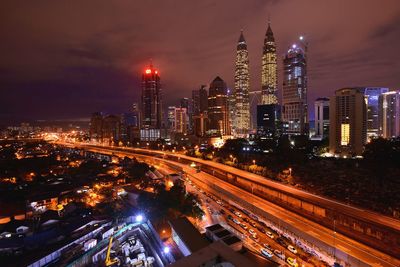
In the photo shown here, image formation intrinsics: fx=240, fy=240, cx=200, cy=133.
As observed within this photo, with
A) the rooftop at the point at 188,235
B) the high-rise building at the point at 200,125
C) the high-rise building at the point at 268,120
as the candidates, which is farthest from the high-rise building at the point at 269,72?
the rooftop at the point at 188,235

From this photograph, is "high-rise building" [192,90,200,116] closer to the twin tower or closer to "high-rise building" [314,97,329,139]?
the twin tower

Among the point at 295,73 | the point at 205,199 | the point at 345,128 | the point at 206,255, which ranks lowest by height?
the point at 205,199

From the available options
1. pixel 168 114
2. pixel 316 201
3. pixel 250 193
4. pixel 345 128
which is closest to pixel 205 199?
pixel 250 193

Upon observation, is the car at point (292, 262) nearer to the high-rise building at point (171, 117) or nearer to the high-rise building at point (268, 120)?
the high-rise building at point (268, 120)

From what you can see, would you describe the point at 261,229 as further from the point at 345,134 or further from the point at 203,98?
the point at 203,98

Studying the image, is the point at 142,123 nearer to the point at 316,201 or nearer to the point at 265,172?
the point at 265,172
